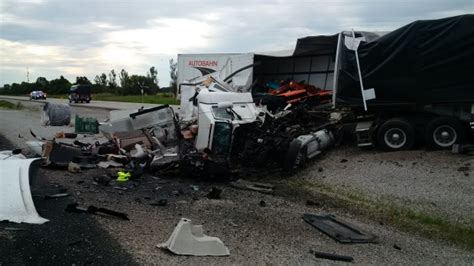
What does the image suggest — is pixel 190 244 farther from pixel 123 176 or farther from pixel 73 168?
pixel 73 168

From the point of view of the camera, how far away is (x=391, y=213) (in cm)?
731

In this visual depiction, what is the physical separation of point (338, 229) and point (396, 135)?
5521mm

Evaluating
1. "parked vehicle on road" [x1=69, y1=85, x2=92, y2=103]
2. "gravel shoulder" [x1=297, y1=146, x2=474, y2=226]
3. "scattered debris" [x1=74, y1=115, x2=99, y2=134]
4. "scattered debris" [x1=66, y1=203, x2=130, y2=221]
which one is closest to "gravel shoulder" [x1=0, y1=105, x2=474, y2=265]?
"gravel shoulder" [x1=297, y1=146, x2=474, y2=226]

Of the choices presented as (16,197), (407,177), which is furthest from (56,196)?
(407,177)

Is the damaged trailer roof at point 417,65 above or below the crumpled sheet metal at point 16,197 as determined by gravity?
above

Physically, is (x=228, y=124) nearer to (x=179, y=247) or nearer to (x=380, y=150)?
(x=380, y=150)

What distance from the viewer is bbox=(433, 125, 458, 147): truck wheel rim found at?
10609 mm

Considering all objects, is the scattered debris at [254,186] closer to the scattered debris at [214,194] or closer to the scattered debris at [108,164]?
the scattered debris at [214,194]

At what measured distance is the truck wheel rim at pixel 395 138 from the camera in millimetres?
11031

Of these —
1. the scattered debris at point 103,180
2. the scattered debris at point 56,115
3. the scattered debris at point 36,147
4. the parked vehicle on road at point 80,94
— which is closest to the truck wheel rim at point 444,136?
the scattered debris at point 103,180

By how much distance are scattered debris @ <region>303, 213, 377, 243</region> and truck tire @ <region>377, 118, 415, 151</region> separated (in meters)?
4.80

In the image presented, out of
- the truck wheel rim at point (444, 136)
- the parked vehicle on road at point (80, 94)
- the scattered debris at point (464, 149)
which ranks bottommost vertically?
the parked vehicle on road at point (80, 94)

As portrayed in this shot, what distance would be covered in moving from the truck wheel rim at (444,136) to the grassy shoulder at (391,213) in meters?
3.25

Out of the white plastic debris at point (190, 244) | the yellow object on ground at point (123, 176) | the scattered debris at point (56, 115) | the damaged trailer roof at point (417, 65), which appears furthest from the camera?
the scattered debris at point (56, 115)
